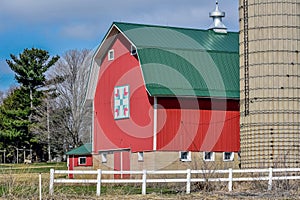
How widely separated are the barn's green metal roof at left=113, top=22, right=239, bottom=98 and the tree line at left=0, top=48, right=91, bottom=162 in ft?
70.5

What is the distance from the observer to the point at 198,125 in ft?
107

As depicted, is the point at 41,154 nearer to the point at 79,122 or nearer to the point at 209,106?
the point at 79,122

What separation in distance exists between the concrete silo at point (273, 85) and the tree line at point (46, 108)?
30.3 metres

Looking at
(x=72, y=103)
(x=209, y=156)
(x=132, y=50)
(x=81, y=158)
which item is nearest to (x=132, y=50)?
(x=132, y=50)

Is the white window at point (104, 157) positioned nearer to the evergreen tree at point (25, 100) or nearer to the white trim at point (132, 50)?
the white trim at point (132, 50)

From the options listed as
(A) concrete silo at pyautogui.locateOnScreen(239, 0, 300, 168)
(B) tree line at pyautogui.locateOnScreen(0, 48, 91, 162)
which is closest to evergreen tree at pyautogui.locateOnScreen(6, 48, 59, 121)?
(B) tree line at pyautogui.locateOnScreen(0, 48, 91, 162)

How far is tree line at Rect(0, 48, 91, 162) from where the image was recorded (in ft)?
186

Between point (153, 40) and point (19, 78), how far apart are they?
33060 millimetres

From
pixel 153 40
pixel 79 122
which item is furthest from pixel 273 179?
pixel 79 122

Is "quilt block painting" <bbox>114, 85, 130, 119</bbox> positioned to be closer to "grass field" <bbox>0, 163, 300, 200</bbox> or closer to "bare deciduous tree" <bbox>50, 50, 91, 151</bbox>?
"grass field" <bbox>0, 163, 300, 200</bbox>

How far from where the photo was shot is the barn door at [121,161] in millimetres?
33438

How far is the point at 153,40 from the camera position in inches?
1324

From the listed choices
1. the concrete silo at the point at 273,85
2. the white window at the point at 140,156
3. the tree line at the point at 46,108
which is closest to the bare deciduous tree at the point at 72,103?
the tree line at the point at 46,108

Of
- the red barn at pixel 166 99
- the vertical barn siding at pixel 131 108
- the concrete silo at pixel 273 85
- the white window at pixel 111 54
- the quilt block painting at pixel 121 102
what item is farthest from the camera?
the white window at pixel 111 54
